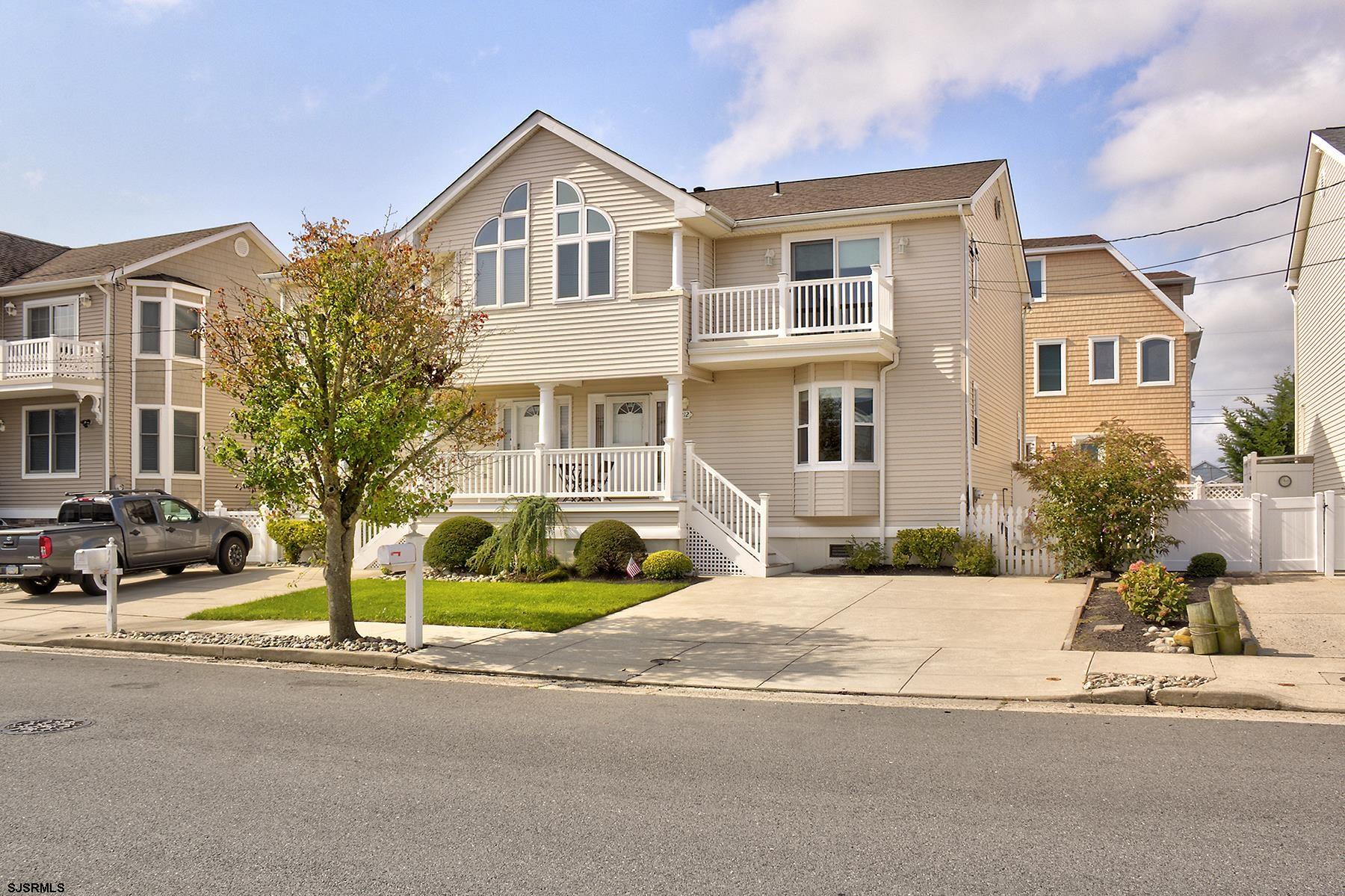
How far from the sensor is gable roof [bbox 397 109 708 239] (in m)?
20.8

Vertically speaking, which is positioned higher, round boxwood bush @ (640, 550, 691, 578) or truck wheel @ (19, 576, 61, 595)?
round boxwood bush @ (640, 550, 691, 578)

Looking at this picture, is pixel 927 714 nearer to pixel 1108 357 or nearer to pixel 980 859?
pixel 980 859

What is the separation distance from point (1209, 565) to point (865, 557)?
5.72 m


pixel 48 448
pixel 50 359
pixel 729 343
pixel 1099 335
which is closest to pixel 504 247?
pixel 729 343

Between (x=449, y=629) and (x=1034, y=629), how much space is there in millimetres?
7183

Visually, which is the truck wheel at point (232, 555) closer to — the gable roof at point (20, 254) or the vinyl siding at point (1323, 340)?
the gable roof at point (20, 254)

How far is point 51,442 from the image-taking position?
29469 millimetres

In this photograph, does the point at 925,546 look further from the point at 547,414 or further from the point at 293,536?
the point at 293,536

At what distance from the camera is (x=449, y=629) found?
13.3m

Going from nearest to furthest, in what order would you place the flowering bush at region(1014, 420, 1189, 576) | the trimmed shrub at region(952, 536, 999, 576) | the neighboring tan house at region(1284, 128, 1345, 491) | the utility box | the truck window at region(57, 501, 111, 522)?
the flowering bush at region(1014, 420, 1189, 576), the trimmed shrub at region(952, 536, 999, 576), the truck window at region(57, 501, 111, 522), the neighboring tan house at region(1284, 128, 1345, 491), the utility box

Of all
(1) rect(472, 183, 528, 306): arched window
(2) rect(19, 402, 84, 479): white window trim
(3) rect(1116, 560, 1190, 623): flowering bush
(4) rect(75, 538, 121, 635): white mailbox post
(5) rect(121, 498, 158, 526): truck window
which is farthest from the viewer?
(2) rect(19, 402, 84, 479): white window trim

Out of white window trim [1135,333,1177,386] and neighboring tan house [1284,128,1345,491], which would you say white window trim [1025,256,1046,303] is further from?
neighboring tan house [1284,128,1345,491]

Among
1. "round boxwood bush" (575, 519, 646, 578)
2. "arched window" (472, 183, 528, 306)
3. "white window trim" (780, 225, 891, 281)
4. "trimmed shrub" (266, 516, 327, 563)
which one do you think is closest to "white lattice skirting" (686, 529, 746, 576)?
"round boxwood bush" (575, 519, 646, 578)

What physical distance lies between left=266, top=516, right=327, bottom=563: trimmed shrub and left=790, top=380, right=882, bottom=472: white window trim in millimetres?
10086
